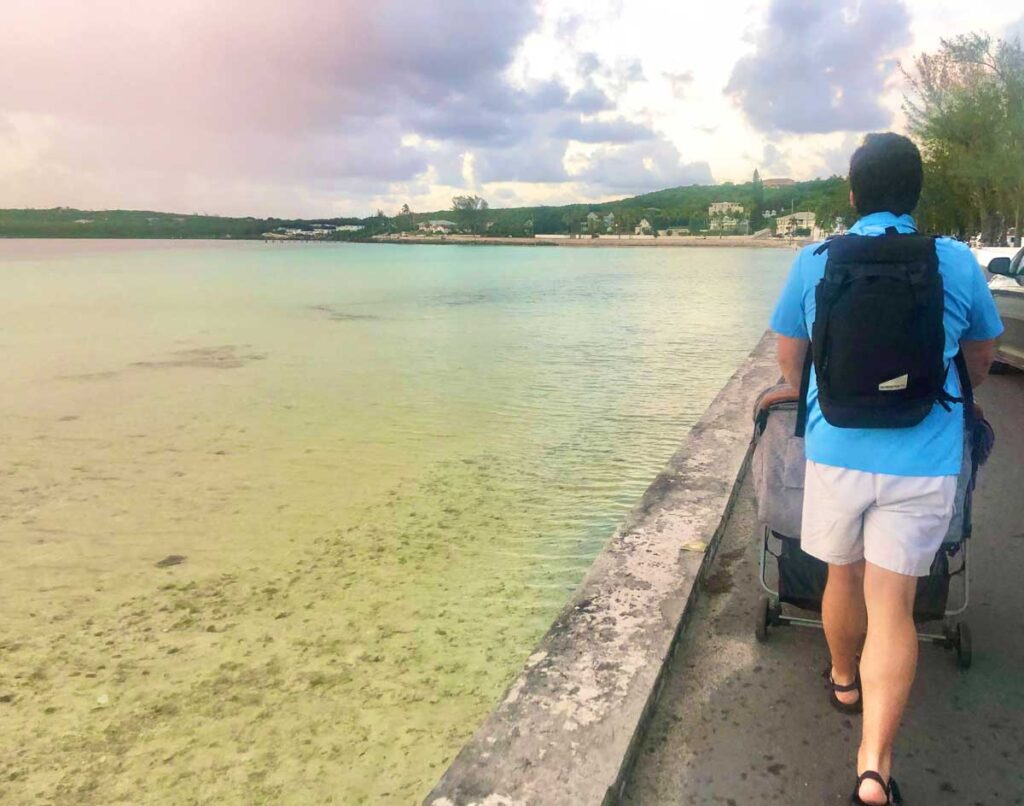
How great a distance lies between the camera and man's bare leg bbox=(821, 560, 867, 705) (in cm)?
271

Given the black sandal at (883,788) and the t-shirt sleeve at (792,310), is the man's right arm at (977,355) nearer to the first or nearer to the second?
the t-shirt sleeve at (792,310)

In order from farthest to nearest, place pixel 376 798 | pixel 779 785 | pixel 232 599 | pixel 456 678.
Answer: pixel 232 599
pixel 456 678
pixel 376 798
pixel 779 785

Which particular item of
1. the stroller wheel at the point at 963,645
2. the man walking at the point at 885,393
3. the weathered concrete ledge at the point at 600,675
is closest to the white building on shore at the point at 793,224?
the weathered concrete ledge at the point at 600,675

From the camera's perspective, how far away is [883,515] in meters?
2.43

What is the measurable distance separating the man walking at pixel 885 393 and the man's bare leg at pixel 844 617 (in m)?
0.10

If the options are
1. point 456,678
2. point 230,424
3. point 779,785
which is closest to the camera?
point 779,785

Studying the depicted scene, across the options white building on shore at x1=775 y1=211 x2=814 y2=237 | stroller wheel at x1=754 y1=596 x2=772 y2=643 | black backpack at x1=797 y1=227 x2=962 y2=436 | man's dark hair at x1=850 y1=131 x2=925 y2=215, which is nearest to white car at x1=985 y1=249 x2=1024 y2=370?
stroller wheel at x1=754 y1=596 x2=772 y2=643

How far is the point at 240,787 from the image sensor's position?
333cm

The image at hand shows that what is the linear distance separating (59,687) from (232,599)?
1112mm

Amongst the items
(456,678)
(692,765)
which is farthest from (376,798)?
(692,765)

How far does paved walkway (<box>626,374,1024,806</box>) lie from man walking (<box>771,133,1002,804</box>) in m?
0.24

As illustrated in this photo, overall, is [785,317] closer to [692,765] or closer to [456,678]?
[692,765]

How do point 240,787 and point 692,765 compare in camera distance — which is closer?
point 692,765

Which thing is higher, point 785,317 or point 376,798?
point 785,317
